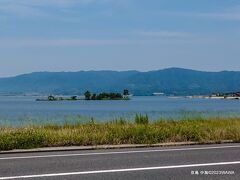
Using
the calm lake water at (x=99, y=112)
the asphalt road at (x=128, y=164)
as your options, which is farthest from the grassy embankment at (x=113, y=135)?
the calm lake water at (x=99, y=112)

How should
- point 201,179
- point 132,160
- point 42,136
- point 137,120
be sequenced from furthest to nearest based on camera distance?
1. point 137,120
2. point 42,136
3. point 132,160
4. point 201,179

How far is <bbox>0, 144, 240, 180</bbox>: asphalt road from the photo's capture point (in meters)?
11.5

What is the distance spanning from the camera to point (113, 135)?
18.1 meters

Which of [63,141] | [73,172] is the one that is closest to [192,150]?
[63,141]

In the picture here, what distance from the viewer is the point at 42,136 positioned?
17.2 meters

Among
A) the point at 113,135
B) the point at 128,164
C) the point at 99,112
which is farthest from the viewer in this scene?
the point at 99,112

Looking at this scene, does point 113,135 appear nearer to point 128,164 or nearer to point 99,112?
point 128,164

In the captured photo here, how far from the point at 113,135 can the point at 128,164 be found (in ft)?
16.6

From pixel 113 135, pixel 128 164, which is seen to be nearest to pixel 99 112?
pixel 113 135

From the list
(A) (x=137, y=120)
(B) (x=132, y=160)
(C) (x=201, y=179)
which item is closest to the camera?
(C) (x=201, y=179)

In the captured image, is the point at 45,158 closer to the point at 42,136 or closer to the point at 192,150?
the point at 42,136

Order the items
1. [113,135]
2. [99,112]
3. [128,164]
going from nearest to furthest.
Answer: [128,164] < [113,135] < [99,112]

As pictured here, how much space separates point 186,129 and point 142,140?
209 centimetres

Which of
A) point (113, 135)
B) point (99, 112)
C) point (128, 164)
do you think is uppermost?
point (113, 135)
